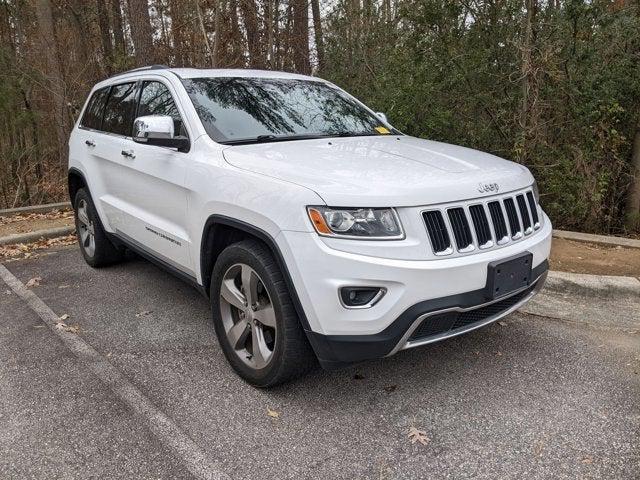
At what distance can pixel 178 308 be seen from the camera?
4484 mm

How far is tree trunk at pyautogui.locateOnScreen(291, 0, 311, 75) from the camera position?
11.3m

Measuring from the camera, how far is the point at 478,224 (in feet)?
9.24

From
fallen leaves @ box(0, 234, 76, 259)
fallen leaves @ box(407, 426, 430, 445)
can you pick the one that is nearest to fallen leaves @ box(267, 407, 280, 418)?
fallen leaves @ box(407, 426, 430, 445)

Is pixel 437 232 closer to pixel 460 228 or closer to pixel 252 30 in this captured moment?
pixel 460 228

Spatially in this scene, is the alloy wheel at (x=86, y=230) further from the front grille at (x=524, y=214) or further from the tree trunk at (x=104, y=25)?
the tree trunk at (x=104, y=25)

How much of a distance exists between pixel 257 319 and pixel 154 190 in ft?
4.69

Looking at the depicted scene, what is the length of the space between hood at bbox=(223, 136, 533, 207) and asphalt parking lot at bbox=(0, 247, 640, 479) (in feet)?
3.76

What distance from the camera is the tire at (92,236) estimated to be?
5.26 m

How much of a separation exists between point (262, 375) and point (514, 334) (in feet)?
6.22

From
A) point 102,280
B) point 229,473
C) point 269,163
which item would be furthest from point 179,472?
point 102,280

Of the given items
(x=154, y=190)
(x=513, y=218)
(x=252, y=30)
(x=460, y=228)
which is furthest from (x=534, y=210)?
(x=252, y=30)

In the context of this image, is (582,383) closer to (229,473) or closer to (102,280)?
(229,473)

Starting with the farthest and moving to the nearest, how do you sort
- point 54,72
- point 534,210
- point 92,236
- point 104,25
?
point 104,25 < point 54,72 < point 92,236 < point 534,210

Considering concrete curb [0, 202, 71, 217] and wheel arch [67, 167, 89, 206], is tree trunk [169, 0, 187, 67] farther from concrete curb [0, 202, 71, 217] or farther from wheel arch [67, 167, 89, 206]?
wheel arch [67, 167, 89, 206]
